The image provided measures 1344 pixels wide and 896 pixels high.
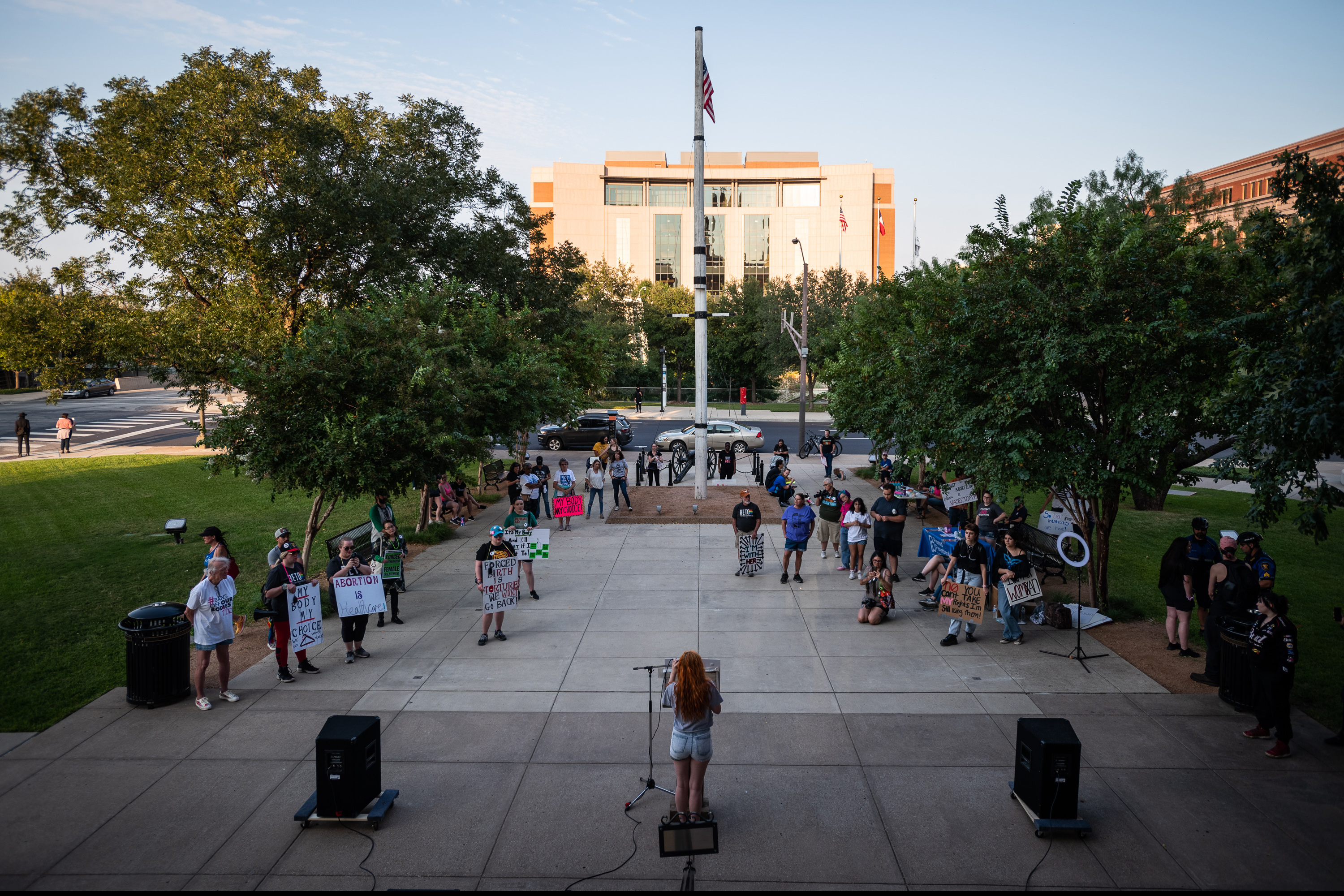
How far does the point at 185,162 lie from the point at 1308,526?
2405 centimetres

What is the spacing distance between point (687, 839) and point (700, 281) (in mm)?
17193

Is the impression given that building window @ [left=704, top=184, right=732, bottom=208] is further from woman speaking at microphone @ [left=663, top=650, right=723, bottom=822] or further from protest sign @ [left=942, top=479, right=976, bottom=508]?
woman speaking at microphone @ [left=663, top=650, right=723, bottom=822]

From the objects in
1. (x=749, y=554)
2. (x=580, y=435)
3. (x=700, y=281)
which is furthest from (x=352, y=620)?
(x=580, y=435)

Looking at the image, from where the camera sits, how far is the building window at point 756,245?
10500 centimetres

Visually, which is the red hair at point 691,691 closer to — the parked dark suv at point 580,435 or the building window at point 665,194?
the parked dark suv at point 580,435

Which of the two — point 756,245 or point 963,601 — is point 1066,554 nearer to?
point 963,601

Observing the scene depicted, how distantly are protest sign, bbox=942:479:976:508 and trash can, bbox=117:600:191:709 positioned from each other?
39.4 feet

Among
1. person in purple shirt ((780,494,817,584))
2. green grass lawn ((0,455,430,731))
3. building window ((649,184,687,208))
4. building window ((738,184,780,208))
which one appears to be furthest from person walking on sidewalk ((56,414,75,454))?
building window ((738,184,780,208))

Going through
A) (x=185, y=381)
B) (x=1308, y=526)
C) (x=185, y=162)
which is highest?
(x=185, y=162)

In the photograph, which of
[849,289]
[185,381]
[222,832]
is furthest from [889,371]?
[849,289]

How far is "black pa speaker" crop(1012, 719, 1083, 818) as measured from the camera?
605 centimetres

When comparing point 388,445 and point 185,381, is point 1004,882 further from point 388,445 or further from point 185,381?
point 185,381

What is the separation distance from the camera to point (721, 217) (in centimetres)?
10444

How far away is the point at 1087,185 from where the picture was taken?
29281 millimetres
